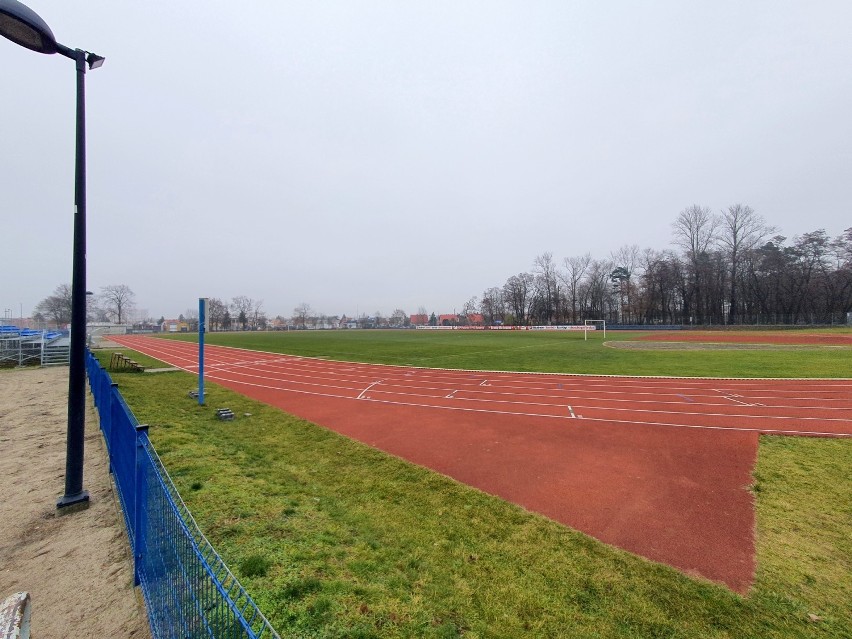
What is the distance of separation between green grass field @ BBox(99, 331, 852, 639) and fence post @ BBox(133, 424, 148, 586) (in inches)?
29.9

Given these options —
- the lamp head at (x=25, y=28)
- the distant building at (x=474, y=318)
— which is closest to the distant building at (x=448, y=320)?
the distant building at (x=474, y=318)

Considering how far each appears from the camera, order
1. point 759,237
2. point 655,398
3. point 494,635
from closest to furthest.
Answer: point 494,635, point 655,398, point 759,237

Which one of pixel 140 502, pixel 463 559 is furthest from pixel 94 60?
pixel 463 559

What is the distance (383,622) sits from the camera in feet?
10.4

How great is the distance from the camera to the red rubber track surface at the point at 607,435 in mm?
5164

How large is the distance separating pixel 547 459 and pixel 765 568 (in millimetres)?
3684

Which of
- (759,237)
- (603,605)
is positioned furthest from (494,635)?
(759,237)

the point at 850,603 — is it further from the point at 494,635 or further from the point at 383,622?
the point at 383,622

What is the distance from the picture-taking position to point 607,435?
29.8 ft

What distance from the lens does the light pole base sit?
195 inches

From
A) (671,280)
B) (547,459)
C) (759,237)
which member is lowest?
(547,459)

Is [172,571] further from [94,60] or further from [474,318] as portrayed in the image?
[474,318]

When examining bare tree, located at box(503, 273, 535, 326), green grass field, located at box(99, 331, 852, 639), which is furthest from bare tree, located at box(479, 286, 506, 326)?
green grass field, located at box(99, 331, 852, 639)

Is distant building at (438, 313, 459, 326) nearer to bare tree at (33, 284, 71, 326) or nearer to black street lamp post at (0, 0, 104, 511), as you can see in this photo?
bare tree at (33, 284, 71, 326)
